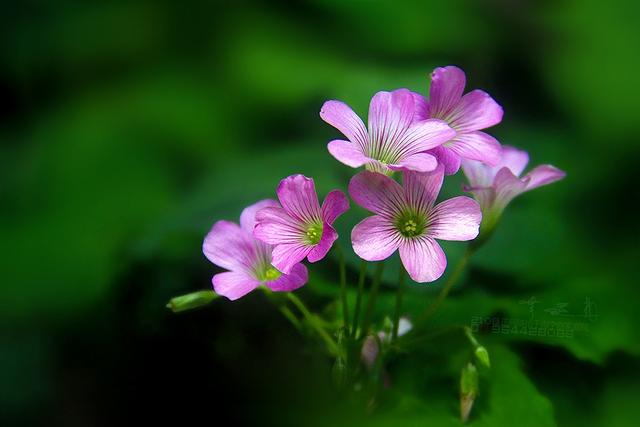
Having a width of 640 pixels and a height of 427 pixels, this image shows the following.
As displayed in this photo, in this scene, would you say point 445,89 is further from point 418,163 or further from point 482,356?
point 482,356

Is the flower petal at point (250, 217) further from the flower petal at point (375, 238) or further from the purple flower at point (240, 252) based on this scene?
the flower petal at point (375, 238)

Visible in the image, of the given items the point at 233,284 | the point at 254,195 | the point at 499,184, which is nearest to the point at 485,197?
the point at 499,184

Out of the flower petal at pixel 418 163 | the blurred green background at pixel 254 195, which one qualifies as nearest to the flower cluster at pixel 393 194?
the flower petal at pixel 418 163

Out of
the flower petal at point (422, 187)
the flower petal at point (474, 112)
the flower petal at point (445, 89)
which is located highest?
the flower petal at point (445, 89)

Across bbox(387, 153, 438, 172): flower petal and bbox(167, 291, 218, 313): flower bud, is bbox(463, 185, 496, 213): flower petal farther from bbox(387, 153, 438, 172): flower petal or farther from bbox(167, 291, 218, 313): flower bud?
bbox(167, 291, 218, 313): flower bud

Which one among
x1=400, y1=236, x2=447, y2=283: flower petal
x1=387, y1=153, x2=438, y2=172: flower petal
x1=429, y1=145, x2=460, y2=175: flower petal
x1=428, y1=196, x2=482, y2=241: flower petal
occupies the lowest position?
x1=400, y1=236, x2=447, y2=283: flower petal

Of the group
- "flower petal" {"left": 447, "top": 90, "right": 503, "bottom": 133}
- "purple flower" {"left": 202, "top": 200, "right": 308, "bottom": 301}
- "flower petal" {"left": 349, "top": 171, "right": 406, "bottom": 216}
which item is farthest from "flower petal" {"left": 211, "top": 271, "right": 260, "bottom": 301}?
"flower petal" {"left": 447, "top": 90, "right": 503, "bottom": 133}
